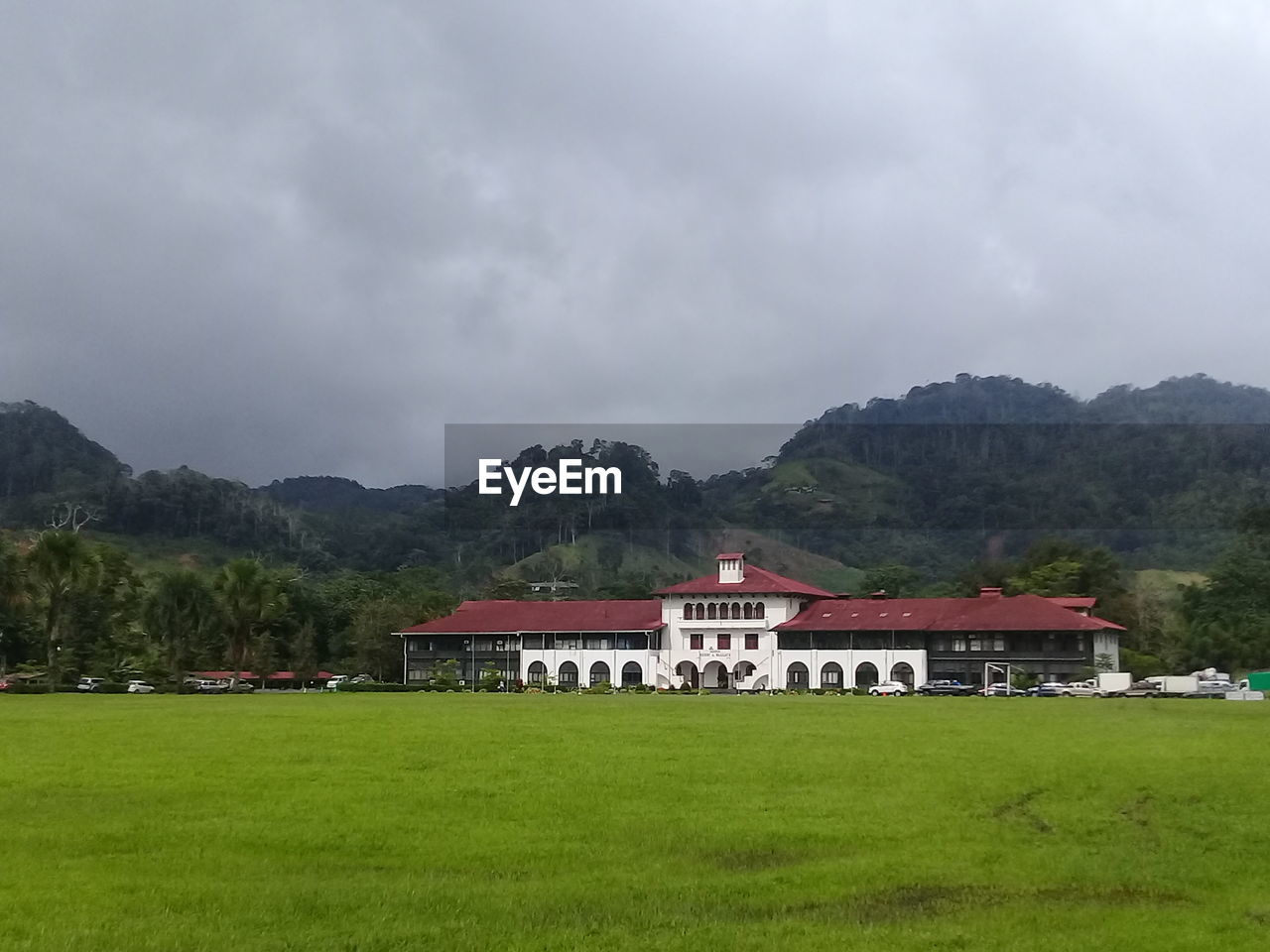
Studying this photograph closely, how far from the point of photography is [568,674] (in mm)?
87812

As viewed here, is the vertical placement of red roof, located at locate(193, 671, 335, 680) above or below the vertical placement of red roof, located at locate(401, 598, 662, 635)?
below

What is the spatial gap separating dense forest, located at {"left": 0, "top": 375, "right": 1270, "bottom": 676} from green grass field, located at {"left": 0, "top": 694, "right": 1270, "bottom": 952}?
5961cm

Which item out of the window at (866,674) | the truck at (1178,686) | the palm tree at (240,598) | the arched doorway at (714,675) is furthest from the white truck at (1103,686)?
the palm tree at (240,598)

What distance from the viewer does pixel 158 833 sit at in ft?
45.7

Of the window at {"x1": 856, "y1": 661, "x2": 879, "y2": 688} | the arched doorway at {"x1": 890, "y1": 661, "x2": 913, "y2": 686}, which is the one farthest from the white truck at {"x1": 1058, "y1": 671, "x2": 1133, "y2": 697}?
the window at {"x1": 856, "y1": 661, "x2": 879, "y2": 688}

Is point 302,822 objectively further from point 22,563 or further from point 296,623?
point 296,623

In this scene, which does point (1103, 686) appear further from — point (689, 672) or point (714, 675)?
point (689, 672)

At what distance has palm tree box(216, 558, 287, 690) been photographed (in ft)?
243

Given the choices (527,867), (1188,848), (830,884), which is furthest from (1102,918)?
(527,867)

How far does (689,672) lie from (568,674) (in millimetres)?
8227

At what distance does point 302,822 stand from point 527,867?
3.46 metres

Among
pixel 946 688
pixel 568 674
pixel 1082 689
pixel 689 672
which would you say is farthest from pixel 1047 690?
pixel 568 674

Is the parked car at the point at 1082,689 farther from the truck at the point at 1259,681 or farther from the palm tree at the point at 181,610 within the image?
the palm tree at the point at 181,610

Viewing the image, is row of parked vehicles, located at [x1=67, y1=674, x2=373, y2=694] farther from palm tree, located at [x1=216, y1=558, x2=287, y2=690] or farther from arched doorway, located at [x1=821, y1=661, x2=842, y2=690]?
arched doorway, located at [x1=821, y1=661, x2=842, y2=690]
